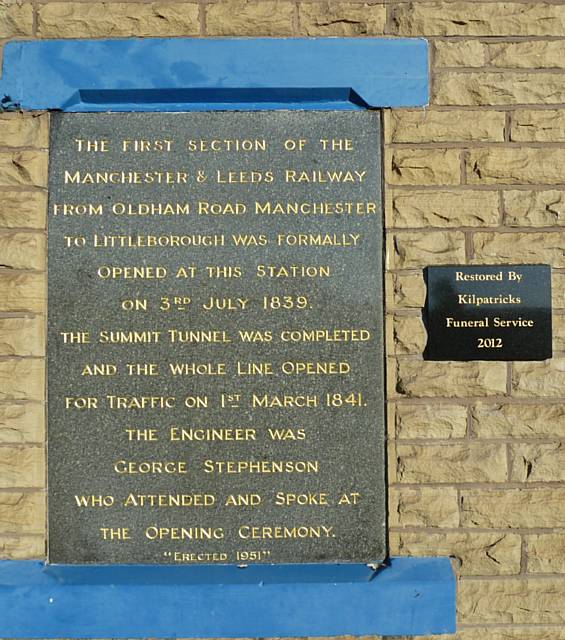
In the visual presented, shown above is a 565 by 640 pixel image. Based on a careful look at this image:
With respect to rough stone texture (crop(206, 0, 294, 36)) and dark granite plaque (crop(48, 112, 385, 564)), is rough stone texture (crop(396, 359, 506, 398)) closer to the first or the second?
dark granite plaque (crop(48, 112, 385, 564))

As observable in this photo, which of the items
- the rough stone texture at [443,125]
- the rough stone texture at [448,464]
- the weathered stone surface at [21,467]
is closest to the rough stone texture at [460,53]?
the rough stone texture at [443,125]

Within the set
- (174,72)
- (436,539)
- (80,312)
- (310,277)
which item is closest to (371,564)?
(436,539)

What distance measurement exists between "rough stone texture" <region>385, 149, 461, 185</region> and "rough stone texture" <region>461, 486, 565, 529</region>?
1.23 meters

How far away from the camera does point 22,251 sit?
7.22 feet

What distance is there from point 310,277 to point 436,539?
1.14m

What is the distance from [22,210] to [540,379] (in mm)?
2133

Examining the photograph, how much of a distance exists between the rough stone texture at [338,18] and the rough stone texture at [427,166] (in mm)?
509

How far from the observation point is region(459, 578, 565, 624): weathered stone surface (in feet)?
7.21

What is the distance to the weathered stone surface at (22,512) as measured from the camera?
218 cm

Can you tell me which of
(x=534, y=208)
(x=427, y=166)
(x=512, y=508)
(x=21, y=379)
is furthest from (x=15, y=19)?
(x=512, y=508)

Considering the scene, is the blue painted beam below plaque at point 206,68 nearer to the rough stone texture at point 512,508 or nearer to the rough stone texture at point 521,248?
the rough stone texture at point 521,248

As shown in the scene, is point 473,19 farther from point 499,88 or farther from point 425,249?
point 425,249

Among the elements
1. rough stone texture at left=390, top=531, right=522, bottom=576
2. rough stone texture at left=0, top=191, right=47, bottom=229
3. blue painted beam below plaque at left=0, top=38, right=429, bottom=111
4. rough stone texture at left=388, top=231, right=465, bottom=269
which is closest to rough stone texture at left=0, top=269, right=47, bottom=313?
rough stone texture at left=0, top=191, right=47, bottom=229

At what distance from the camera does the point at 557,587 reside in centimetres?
220
